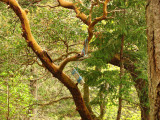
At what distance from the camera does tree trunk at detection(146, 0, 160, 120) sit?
151cm

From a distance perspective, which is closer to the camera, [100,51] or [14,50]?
[100,51]

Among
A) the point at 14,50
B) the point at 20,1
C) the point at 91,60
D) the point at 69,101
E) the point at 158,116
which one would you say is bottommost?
the point at 69,101

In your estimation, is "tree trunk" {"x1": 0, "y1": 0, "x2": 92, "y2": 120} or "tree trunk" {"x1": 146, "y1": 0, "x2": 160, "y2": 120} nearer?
"tree trunk" {"x1": 146, "y1": 0, "x2": 160, "y2": 120}

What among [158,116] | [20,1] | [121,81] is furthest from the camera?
[20,1]

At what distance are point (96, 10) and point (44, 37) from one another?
2129 millimetres

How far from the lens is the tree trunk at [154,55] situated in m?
1.51

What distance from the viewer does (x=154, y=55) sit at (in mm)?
1542

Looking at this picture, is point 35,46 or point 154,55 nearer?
point 154,55

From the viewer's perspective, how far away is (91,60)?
11.2 ft

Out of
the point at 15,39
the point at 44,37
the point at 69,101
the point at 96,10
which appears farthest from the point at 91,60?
the point at 69,101

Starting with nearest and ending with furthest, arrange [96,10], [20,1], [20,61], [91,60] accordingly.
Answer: [91,60]
[96,10]
[20,61]
[20,1]

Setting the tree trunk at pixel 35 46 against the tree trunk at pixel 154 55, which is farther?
the tree trunk at pixel 35 46

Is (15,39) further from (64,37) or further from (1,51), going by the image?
(64,37)

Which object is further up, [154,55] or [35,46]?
[35,46]
